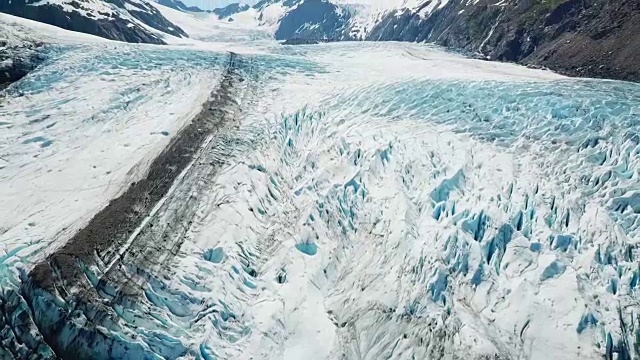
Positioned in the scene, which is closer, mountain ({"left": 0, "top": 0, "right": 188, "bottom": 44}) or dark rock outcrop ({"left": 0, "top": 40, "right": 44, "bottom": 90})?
dark rock outcrop ({"left": 0, "top": 40, "right": 44, "bottom": 90})

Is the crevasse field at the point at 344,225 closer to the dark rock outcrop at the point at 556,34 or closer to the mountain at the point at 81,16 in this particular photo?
the dark rock outcrop at the point at 556,34

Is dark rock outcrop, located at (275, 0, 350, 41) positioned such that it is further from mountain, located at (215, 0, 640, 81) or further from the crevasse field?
the crevasse field

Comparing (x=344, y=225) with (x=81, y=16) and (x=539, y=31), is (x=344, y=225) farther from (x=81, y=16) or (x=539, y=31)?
(x=81, y=16)

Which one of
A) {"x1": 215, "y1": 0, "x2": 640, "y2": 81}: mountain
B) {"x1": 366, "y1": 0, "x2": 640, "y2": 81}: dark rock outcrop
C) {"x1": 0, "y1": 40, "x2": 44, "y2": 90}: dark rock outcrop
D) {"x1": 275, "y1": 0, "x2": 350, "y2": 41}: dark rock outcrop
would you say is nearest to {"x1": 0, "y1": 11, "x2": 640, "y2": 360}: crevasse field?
{"x1": 0, "y1": 40, "x2": 44, "y2": 90}: dark rock outcrop

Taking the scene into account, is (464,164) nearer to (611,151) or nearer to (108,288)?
(611,151)

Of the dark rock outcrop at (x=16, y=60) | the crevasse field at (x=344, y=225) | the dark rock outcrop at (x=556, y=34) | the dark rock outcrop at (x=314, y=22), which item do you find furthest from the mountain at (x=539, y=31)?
the dark rock outcrop at (x=314, y=22)

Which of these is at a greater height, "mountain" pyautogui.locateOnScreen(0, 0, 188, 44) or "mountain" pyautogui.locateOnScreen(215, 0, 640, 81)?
"mountain" pyautogui.locateOnScreen(215, 0, 640, 81)
